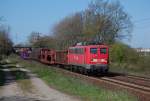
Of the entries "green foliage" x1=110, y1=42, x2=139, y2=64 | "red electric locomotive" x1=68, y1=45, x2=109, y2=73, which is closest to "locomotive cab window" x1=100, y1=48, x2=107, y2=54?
"red electric locomotive" x1=68, y1=45, x2=109, y2=73

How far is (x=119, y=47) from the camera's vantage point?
55.7 m

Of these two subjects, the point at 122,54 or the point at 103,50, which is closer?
the point at 103,50

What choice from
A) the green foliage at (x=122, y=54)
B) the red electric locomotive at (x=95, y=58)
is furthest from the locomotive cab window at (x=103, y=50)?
the green foliage at (x=122, y=54)

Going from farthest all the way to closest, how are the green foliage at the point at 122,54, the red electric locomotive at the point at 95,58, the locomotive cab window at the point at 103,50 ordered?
the green foliage at the point at 122,54 → the locomotive cab window at the point at 103,50 → the red electric locomotive at the point at 95,58

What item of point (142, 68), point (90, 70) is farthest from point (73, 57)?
point (142, 68)

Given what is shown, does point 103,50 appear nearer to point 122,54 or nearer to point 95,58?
point 95,58

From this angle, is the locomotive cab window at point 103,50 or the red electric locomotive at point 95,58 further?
the locomotive cab window at point 103,50

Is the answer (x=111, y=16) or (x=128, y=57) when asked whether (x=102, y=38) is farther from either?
(x=128, y=57)

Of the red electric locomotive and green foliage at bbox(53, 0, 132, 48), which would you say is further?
green foliage at bbox(53, 0, 132, 48)

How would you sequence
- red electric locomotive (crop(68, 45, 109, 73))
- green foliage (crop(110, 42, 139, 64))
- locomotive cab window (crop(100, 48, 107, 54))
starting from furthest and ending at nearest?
1. green foliage (crop(110, 42, 139, 64))
2. locomotive cab window (crop(100, 48, 107, 54))
3. red electric locomotive (crop(68, 45, 109, 73))

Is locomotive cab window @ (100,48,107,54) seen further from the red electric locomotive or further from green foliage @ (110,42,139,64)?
green foliage @ (110,42,139,64)

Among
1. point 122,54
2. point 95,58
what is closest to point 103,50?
point 95,58

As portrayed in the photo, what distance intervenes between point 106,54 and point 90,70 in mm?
2112

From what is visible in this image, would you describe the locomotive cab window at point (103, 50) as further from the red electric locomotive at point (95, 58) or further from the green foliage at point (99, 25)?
the green foliage at point (99, 25)
